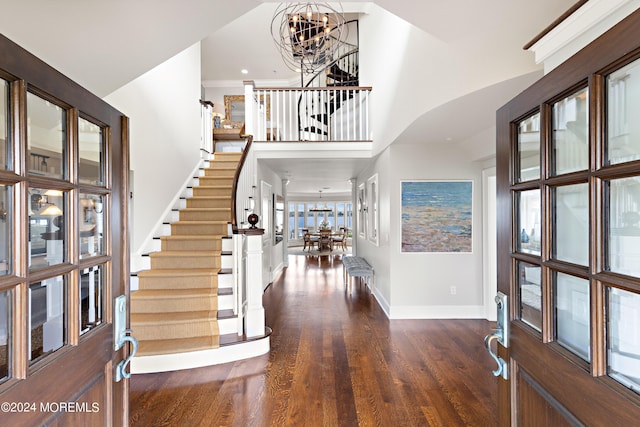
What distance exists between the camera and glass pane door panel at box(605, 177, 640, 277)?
0.77 meters

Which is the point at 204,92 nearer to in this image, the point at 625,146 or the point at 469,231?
the point at 469,231

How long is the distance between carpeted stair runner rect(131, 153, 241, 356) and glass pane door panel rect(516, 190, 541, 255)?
278 cm

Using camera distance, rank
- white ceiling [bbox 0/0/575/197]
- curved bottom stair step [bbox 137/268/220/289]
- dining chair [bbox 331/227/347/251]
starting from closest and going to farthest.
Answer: white ceiling [bbox 0/0/575/197] → curved bottom stair step [bbox 137/268/220/289] → dining chair [bbox 331/227/347/251]

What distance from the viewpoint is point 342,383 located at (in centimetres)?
263

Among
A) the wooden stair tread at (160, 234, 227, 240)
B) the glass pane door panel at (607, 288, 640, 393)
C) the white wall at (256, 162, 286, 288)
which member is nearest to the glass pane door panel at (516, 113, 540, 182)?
the glass pane door panel at (607, 288, 640, 393)

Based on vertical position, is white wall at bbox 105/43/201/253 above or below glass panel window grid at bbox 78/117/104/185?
above

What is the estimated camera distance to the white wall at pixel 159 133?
3.88 meters

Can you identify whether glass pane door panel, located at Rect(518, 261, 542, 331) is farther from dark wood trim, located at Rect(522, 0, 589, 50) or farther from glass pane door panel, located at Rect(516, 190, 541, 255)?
dark wood trim, located at Rect(522, 0, 589, 50)

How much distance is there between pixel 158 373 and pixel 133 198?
6.94 feet

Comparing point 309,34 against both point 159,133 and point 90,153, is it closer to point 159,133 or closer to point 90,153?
point 159,133

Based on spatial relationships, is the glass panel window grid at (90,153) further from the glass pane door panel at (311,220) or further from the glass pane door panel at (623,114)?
the glass pane door panel at (311,220)

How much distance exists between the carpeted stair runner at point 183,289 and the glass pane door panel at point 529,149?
2910 millimetres

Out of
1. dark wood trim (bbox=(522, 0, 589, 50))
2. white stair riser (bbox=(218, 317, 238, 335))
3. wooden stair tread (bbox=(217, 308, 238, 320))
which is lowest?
white stair riser (bbox=(218, 317, 238, 335))

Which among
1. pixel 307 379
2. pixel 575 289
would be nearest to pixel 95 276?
pixel 575 289
